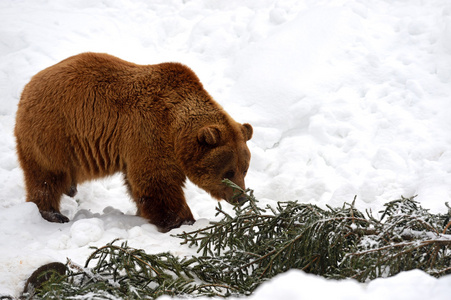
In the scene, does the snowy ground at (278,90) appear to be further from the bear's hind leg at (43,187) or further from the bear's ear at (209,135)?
the bear's ear at (209,135)

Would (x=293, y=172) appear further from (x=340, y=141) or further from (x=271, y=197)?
(x=340, y=141)

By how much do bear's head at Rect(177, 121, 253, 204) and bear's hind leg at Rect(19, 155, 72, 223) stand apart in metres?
1.63

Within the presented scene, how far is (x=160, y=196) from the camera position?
5.13 m

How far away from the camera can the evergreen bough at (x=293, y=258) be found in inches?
98.7

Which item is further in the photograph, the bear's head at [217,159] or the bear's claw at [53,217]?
the bear's claw at [53,217]

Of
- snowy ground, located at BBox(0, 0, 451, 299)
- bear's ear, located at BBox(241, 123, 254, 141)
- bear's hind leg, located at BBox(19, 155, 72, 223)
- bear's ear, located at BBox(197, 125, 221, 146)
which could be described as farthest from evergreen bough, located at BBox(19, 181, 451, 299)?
bear's hind leg, located at BBox(19, 155, 72, 223)

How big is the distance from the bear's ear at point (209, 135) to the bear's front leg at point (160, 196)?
485mm

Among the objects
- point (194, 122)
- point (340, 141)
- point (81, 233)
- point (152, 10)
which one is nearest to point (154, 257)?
point (81, 233)

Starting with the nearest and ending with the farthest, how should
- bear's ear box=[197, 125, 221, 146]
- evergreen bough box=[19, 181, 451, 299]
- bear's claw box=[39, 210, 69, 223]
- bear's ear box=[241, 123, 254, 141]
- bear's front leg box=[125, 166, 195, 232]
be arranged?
evergreen bough box=[19, 181, 451, 299], bear's ear box=[197, 125, 221, 146], bear's front leg box=[125, 166, 195, 232], bear's claw box=[39, 210, 69, 223], bear's ear box=[241, 123, 254, 141]

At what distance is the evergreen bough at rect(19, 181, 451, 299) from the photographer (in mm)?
2506

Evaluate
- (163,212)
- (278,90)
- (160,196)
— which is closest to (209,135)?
(160,196)

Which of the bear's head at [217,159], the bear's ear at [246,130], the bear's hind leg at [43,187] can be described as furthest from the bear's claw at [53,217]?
the bear's ear at [246,130]

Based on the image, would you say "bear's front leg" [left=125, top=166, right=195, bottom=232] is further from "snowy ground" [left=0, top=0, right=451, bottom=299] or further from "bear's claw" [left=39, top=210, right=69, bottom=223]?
"bear's claw" [left=39, top=210, right=69, bottom=223]

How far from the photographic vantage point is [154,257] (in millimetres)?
3033
